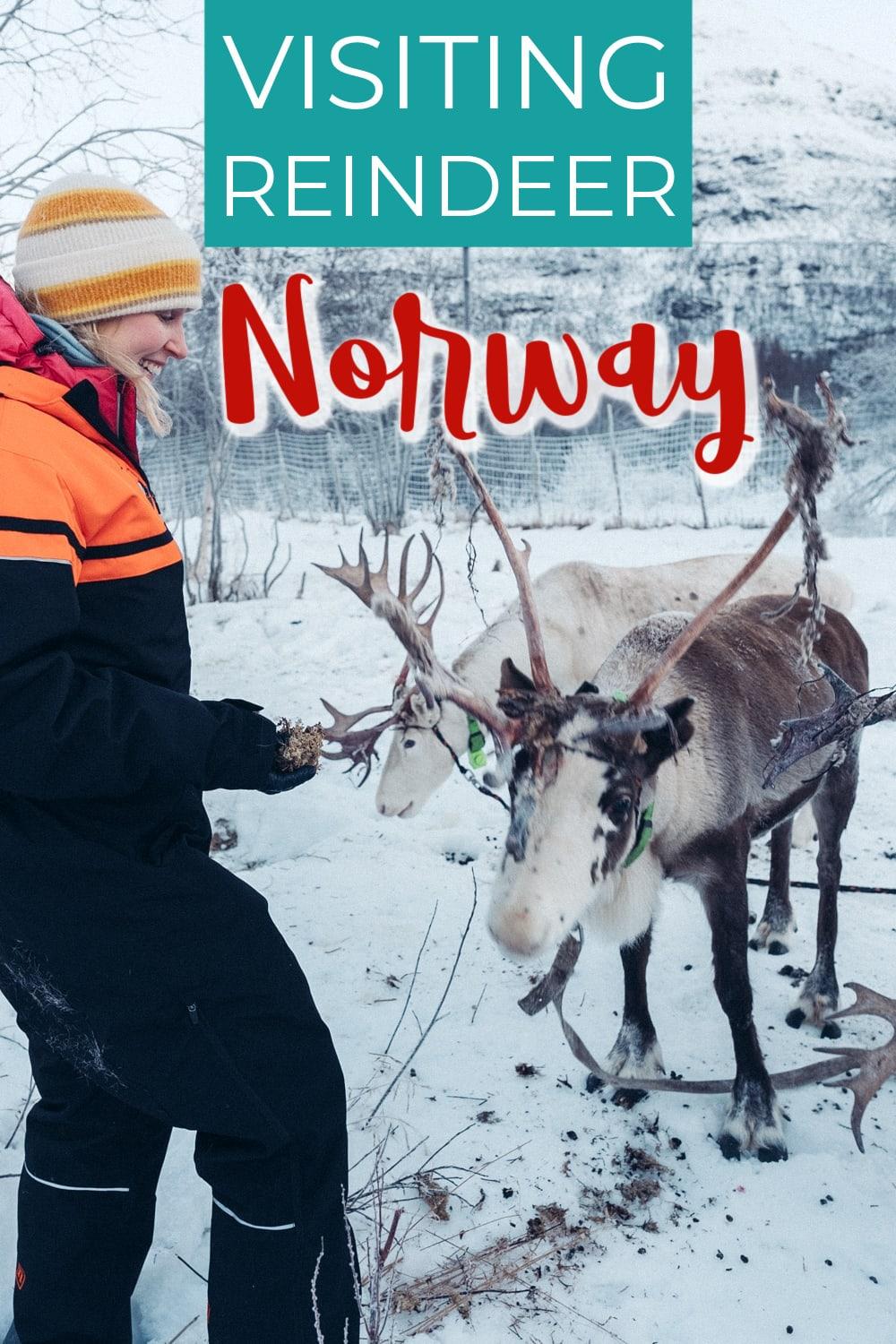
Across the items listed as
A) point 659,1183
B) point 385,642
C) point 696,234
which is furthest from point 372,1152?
point 696,234

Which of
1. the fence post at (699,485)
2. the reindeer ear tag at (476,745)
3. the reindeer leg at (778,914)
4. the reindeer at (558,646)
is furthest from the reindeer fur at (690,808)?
the fence post at (699,485)

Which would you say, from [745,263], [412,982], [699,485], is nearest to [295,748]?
[412,982]

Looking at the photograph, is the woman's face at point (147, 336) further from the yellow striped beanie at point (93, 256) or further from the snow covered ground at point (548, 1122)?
the snow covered ground at point (548, 1122)

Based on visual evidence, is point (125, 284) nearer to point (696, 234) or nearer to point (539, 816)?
point (539, 816)

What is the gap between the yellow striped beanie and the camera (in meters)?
1.57

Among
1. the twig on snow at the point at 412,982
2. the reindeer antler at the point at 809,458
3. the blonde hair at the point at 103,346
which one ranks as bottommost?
the twig on snow at the point at 412,982

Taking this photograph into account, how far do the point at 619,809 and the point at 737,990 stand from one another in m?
0.75

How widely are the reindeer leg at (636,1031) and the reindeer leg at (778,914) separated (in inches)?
36.4

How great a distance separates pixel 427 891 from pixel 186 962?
7.87ft

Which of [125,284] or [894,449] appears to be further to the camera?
[894,449]

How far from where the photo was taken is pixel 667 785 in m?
2.42

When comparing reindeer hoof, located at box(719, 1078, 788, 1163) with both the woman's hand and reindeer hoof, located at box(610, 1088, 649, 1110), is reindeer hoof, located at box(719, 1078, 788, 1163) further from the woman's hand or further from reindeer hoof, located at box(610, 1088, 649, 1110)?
the woman's hand

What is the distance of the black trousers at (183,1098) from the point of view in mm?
1470

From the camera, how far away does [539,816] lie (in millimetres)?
2045
